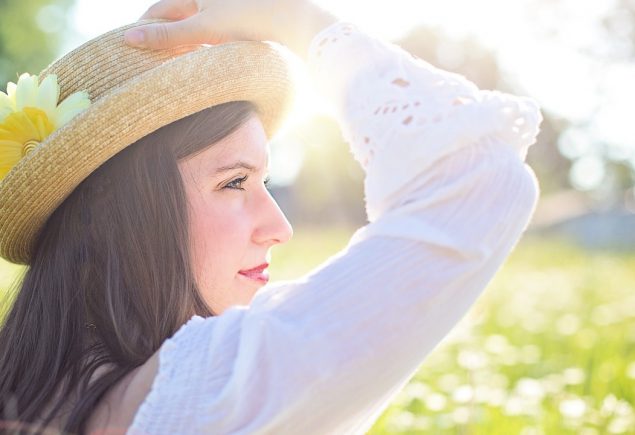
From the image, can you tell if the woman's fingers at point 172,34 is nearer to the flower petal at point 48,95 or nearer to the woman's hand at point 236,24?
the woman's hand at point 236,24

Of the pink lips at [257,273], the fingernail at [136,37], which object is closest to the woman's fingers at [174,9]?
the fingernail at [136,37]

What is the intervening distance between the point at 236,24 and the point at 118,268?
58cm

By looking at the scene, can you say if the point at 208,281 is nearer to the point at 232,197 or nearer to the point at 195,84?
the point at 232,197

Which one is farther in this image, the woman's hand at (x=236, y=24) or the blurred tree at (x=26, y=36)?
the blurred tree at (x=26, y=36)

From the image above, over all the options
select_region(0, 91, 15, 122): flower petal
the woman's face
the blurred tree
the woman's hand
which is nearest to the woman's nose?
the woman's face

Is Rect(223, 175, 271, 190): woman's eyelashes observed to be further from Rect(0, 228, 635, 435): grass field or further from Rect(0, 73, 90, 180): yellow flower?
Rect(0, 228, 635, 435): grass field

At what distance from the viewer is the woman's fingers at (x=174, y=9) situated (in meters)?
1.77

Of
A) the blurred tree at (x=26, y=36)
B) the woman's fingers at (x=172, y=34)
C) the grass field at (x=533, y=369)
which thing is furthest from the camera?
the blurred tree at (x=26, y=36)

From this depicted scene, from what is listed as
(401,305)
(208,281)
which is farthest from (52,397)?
(401,305)

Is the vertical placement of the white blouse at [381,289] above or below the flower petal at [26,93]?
below

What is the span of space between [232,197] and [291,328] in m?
0.69

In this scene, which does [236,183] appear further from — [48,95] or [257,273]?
[48,95]

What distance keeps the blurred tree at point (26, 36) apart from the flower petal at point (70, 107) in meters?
20.5

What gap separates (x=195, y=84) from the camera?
1.70 metres
